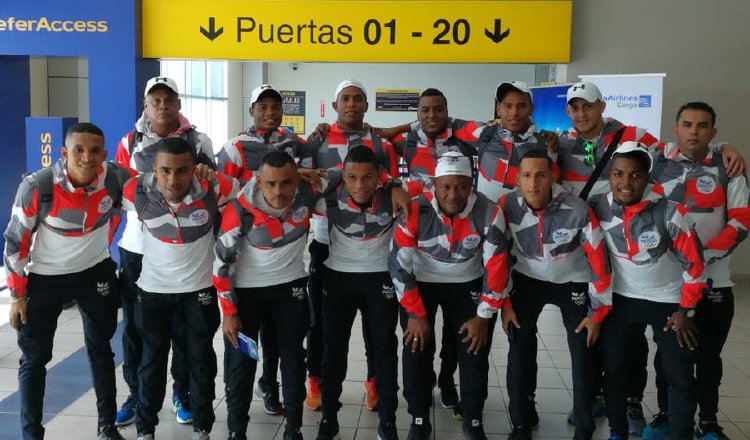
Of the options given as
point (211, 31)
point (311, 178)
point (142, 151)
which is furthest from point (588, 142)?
point (211, 31)

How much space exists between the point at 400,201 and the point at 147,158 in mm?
1500

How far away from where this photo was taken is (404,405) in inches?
171

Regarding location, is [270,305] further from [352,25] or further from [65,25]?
[65,25]

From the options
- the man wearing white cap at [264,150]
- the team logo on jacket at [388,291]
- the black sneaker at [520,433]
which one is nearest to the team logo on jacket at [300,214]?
the team logo on jacket at [388,291]

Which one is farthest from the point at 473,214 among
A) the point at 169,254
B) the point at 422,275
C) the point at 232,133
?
the point at 232,133

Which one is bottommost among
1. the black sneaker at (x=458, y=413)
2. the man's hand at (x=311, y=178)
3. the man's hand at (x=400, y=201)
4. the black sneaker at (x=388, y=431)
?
the black sneaker at (x=458, y=413)

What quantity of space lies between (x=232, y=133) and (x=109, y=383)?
11904mm

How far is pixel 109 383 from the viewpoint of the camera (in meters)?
3.68

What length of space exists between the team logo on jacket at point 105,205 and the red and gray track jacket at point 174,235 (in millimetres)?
97

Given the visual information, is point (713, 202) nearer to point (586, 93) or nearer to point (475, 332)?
point (586, 93)

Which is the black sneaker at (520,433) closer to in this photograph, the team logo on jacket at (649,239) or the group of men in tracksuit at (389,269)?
the group of men in tracksuit at (389,269)

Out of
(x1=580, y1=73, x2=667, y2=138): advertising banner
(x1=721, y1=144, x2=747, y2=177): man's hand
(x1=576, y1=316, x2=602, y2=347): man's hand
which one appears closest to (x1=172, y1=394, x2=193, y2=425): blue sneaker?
(x1=576, y1=316, x2=602, y2=347): man's hand

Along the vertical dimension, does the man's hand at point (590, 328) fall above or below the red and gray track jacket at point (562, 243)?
below

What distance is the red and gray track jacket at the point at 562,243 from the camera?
3.36 m
